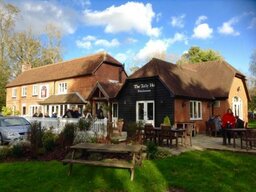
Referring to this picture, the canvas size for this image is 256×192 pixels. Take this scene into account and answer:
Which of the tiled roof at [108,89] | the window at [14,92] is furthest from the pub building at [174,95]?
the window at [14,92]

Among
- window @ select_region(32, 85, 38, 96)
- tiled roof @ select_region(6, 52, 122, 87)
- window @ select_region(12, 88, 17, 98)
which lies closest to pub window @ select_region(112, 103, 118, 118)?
tiled roof @ select_region(6, 52, 122, 87)

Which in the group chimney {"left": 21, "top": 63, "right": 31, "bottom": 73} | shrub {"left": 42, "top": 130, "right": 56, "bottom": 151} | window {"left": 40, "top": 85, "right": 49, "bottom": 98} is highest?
chimney {"left": 21, "top": 63, "right": 31, "bottom": 73}

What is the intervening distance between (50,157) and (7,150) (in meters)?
1.99

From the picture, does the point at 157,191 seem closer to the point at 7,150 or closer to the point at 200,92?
the point at 7,150

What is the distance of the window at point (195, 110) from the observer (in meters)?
21.6

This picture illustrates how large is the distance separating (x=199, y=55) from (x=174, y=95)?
3149 cm

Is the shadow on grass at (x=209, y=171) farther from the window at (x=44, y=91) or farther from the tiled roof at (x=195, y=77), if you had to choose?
the window at (x=44, y=91)

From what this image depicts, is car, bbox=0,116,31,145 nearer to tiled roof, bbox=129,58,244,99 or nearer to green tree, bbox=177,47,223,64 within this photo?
tiled roof, bbox=129,58,244,99

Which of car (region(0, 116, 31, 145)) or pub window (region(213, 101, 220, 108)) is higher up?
pub window (region(213, 101, 220, 108))

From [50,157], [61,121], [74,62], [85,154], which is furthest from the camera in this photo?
[74,62]

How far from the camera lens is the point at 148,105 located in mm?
21266

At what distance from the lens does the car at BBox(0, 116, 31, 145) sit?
47.2 ft

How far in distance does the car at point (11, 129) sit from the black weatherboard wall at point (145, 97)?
307 inches

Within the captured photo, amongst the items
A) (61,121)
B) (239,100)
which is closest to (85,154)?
(61,121)
